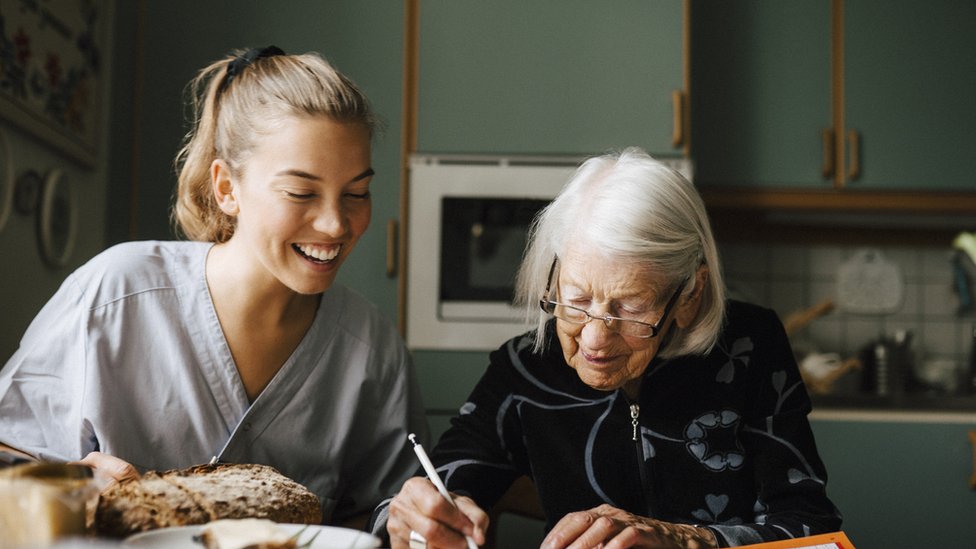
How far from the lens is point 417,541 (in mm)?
849

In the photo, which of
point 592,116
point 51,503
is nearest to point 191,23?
point 592,116

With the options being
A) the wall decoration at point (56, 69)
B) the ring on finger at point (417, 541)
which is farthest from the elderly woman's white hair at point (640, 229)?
the wall decoration at point (56, 69)

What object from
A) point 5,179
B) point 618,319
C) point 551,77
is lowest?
point 618,319

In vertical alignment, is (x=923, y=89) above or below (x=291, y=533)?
above

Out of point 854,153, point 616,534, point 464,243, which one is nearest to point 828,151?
point 854,153

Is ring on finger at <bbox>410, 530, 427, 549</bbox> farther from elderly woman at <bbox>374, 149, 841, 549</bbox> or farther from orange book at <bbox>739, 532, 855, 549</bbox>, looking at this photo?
orange book at <bbox>739, 532, 855, 549</bbox>

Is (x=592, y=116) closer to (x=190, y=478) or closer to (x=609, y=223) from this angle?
(x=609, y=223)

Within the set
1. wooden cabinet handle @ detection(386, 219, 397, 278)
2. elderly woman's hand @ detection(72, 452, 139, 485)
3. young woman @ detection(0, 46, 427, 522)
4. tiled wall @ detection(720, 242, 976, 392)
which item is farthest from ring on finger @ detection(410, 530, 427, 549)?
tiled wall @ detection(720, 242, 976, 392)

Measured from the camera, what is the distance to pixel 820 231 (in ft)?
9.20

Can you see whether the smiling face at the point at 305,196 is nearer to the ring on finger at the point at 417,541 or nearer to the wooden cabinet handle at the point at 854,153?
the ring on finger at the point at 417,541

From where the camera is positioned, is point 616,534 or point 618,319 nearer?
point 616,534

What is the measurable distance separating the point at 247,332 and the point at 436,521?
0.54 metres

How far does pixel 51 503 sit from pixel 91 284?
70 centimetres

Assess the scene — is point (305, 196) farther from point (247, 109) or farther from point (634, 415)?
point (634, 415)
